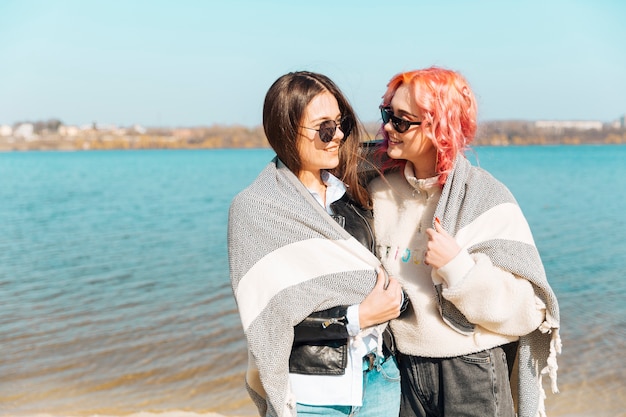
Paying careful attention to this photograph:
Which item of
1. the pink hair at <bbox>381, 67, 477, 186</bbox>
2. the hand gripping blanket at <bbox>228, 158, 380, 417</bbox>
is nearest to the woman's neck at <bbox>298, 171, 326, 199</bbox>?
the hand gripping blanket at <bbox>228, 158, 380, 417</bbox>

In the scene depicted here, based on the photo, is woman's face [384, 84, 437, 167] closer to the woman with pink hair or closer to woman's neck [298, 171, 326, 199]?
the woman with pink hair

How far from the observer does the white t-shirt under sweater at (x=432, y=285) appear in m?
2.15

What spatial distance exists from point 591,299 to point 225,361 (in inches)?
181

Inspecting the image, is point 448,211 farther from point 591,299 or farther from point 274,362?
point 591,299

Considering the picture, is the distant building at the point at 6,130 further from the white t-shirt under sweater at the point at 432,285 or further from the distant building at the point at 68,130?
the white t-shirt under sweater at the point at 432,285

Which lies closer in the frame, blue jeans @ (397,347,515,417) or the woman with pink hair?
the woman with pink hair

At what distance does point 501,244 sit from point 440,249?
0.77 ft

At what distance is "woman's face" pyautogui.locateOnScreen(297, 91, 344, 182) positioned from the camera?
2.44 m

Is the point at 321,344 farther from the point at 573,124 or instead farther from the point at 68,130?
the point at 68,130

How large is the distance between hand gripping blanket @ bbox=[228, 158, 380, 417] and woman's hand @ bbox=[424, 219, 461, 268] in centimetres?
25

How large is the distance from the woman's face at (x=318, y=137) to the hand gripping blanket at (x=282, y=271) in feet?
0.68

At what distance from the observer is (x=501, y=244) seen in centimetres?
223

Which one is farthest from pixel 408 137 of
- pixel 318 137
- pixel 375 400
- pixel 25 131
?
pixel 25 131

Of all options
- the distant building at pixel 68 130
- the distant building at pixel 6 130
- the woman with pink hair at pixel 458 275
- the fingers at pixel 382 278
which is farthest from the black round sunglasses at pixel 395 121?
the distant building at pixel 6 130
